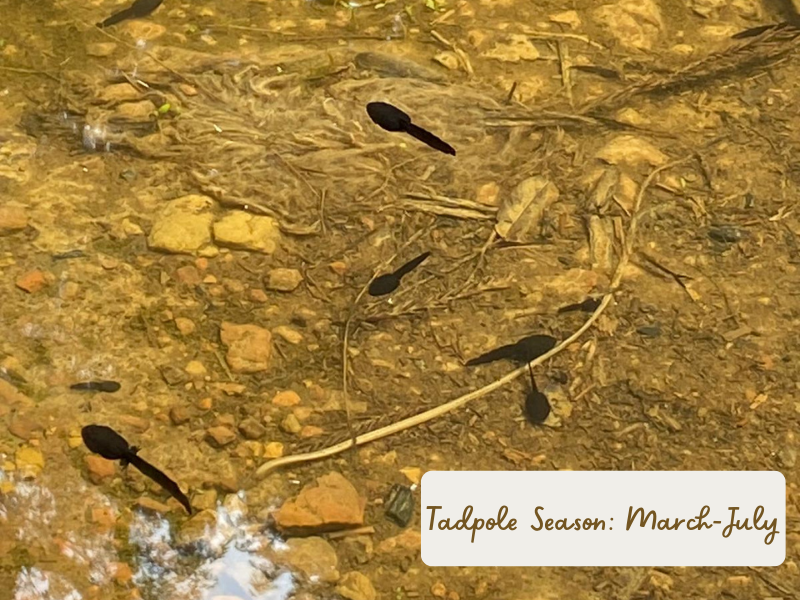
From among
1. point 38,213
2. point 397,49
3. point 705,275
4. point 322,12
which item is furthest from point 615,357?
point 38,213

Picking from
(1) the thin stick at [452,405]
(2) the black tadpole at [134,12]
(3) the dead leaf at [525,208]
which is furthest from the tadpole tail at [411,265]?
(2) the black tadpole at [134,12]

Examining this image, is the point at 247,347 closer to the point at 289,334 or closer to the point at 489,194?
the point at 289,334

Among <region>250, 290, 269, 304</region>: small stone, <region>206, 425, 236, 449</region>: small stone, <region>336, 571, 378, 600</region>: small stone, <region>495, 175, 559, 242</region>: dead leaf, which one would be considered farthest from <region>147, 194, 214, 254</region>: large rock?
<region>336, 571, 378, 600</region>: small stone

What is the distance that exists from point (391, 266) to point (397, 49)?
21.1 inches

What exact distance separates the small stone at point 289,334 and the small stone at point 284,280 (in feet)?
0.25

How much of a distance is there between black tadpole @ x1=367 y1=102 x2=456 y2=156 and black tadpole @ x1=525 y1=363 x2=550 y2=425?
529 mm

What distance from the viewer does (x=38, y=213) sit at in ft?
5.64

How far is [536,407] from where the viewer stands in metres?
1.55

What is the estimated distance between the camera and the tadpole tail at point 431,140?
5.90ft

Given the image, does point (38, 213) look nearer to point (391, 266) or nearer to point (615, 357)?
point (391, 266)

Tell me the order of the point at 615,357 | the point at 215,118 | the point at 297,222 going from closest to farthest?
the point at 615,357 < the point at 297,222 < the point at 215,118

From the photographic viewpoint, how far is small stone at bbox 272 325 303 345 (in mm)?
1594

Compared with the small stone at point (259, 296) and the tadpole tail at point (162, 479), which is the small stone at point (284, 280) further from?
the tadpole tail at point (162, 479)

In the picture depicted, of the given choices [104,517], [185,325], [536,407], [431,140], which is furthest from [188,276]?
[536,407]
